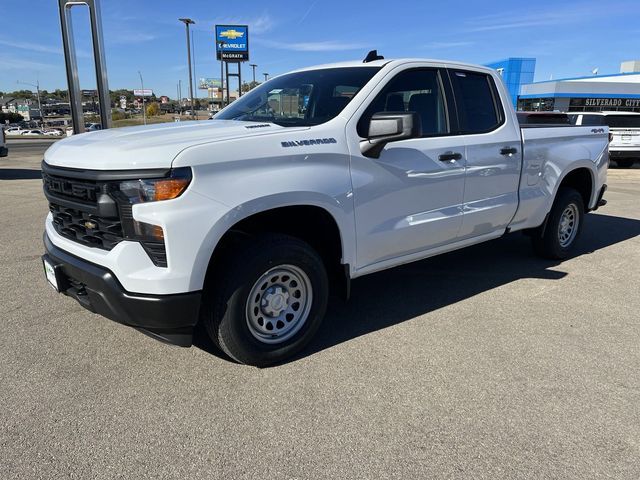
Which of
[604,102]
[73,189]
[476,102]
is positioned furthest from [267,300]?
[604,102]

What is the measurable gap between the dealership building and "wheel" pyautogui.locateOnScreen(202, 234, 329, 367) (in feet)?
139

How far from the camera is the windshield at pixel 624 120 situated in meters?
15.5

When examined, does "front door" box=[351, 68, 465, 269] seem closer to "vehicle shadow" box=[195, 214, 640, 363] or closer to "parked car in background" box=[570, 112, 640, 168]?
"vehicle shadow" box=[195, 214, 640, 363]

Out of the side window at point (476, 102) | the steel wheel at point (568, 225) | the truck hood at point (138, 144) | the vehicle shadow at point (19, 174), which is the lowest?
the vehicle shadow at point (19, 174)

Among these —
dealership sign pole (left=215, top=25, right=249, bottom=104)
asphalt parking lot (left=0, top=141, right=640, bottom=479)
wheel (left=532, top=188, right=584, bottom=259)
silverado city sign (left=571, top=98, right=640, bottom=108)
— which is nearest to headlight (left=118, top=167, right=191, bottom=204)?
asphalt parking lot (left=0, top=141, right=640, bottom=479)

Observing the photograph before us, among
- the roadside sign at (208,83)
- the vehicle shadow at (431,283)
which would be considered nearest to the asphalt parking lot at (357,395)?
the vehicle shadow at (431,283)

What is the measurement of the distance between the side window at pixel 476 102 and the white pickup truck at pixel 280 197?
1cm

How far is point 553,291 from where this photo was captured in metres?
4.79

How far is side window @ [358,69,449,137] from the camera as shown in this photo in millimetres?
3750

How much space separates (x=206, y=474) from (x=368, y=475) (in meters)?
0.75

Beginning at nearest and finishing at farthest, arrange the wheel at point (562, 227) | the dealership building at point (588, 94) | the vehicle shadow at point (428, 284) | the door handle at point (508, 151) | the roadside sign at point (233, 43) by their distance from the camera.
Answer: the vehicle shadow at point (428, 284) < the door handle at point (508, 151) < the wheel at point (562, 227) < the dealership building at point (588, 94) < the roadside sign at point (233, 43)

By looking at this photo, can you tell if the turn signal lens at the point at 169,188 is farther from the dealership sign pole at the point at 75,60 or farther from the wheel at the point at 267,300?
the dealership sign pole at the point at 75,60

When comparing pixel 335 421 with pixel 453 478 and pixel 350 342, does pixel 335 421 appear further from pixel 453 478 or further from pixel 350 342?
pixel 350 342

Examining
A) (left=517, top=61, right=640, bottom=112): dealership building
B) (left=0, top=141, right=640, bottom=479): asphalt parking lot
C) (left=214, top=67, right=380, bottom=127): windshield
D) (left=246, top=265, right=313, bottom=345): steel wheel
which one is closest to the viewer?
(left=0, top=141, right=640, bottom=479): asphalt parking lot
